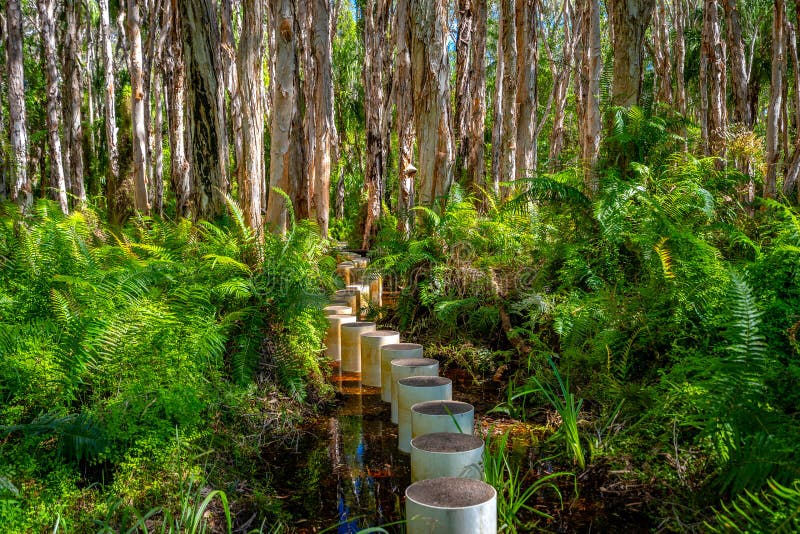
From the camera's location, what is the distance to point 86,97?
2128 centimetres

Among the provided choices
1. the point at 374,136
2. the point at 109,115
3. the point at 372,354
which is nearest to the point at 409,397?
the point at 372,354

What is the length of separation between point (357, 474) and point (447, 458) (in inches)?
29.6

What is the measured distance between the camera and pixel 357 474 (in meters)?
3.10

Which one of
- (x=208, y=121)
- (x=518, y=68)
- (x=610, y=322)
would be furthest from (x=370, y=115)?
(x=610, y=322)

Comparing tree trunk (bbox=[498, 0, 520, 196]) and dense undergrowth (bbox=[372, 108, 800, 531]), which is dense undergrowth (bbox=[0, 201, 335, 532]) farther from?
tree trunk (bbox=[498, 0, 520, 196])

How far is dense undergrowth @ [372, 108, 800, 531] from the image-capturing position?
7.00ft

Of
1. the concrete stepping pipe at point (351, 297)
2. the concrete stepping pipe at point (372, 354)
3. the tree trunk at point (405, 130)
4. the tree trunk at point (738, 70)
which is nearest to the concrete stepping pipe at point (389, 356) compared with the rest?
the concrete stepping pipe at point (372, 354)

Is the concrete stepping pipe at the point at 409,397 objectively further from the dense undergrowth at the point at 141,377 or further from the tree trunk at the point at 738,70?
the tree trunk at the point at 738,70

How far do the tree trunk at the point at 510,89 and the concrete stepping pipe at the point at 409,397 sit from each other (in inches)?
233

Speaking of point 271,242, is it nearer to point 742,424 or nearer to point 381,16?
point 742,424

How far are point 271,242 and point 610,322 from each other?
A: 2491 millimetres

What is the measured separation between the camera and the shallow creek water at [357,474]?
257cm

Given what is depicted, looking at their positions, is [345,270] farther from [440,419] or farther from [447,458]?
[447,458]

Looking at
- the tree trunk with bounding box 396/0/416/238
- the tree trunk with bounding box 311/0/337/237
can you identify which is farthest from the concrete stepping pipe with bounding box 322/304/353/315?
the tree trunk with bounding box 311/0/337/237
